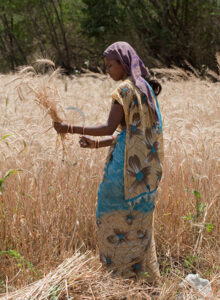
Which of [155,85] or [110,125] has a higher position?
[155,85]

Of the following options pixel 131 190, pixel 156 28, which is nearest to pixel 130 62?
pixel 131 190

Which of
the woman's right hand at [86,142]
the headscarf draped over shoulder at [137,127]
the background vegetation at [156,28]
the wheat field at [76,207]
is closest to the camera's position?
the headscarf draped over shoulder at [137,127]

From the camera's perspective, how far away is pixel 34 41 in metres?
16.3

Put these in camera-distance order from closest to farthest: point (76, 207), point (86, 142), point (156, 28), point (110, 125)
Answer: point (110, 125) < point (86, 142) < point (76, 207) < point (156, 28)

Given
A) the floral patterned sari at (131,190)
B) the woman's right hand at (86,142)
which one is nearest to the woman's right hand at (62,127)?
the woman's right hand at (86,142)

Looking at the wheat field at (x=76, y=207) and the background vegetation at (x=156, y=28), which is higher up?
the background vegetation at (x=156, y=28)

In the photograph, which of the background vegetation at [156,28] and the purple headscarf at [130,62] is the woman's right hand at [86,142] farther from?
the background vegetation at [156,28]

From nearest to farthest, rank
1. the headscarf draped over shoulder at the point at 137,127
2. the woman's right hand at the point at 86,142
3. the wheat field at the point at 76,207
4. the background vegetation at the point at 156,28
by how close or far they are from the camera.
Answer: the headscarf draped over shoulder at the point at 137,127 → the woman's right hand at the point at 86,142 → the wheat field at the point at 76,207 → the background vegetation at the point at 156,28

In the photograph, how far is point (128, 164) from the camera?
6.39 feet

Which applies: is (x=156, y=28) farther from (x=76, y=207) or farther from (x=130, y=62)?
(x=130, y=62)

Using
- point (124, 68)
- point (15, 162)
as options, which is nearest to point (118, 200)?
point (124, 68)

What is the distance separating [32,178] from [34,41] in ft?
48.9

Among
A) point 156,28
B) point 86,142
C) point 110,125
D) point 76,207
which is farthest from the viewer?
point 156,28

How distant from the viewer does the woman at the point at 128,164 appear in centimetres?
191
